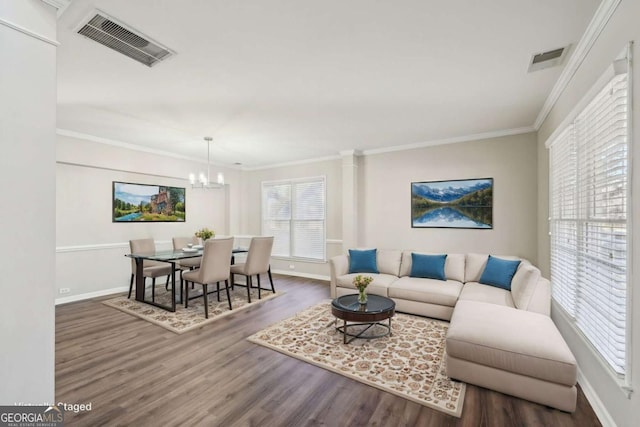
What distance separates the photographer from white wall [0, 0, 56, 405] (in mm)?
1313

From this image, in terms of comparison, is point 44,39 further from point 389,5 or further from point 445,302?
point 445,302

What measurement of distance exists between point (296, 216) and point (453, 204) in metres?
3.41

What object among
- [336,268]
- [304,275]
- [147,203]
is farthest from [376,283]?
[147,203]

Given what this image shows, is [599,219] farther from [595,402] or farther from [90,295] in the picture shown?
[90,295]

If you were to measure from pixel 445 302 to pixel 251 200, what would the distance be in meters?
5.34

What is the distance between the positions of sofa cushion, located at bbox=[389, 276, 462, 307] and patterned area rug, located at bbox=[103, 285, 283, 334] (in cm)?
213

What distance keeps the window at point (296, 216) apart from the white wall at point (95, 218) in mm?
2257

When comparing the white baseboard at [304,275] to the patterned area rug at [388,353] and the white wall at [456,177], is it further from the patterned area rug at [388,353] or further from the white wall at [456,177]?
the patterned area rug at [388,353]

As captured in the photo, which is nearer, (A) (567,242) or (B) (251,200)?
(A) (567,242)

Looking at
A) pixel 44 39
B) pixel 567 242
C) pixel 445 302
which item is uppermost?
pixel 44 39

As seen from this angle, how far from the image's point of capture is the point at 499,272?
3.81 m

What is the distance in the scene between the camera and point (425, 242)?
5.07 meters

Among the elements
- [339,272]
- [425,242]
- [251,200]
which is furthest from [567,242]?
[251,200]

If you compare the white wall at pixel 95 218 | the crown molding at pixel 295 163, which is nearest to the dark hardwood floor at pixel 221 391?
the white wall at pixel 95 218
